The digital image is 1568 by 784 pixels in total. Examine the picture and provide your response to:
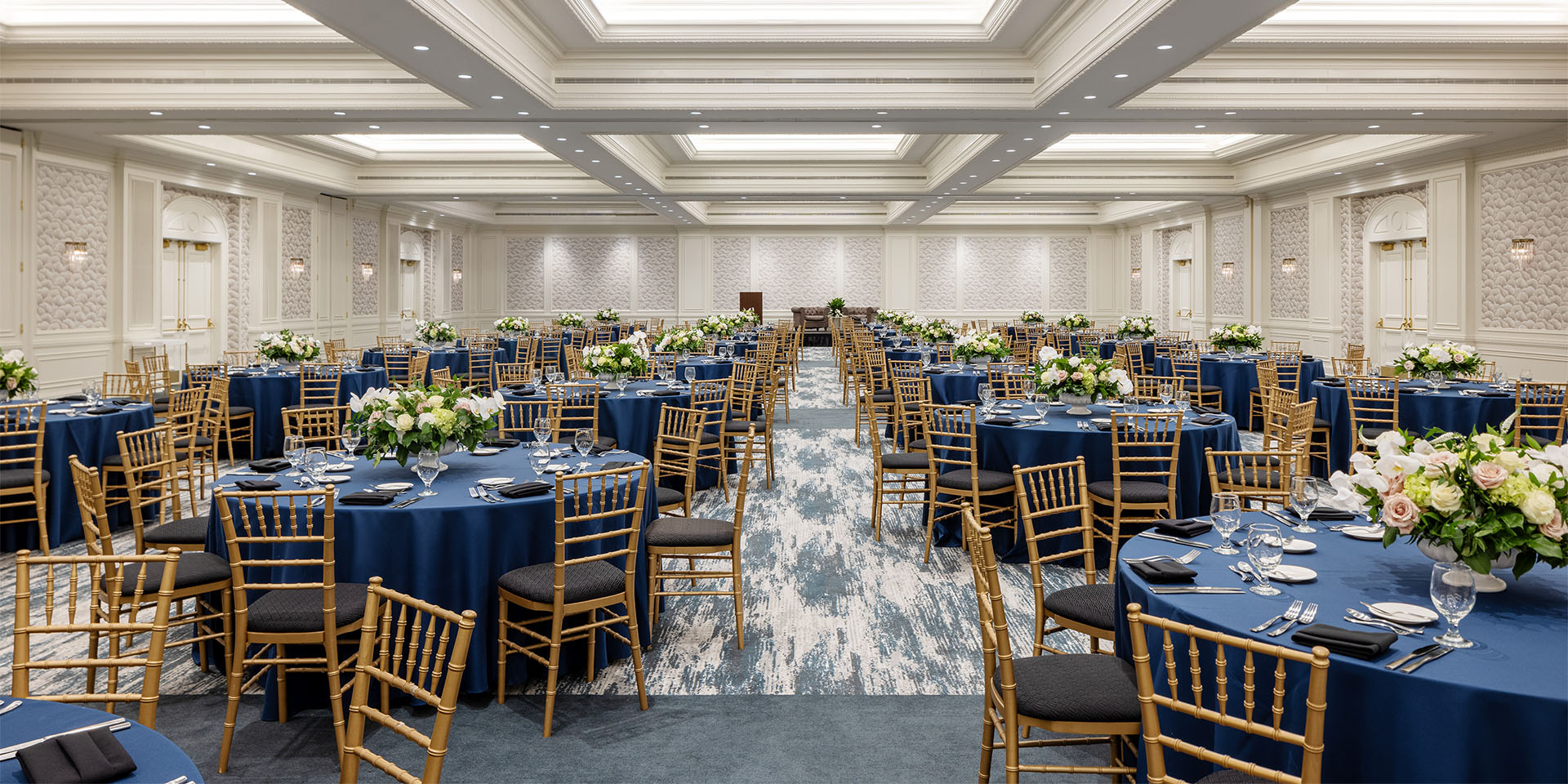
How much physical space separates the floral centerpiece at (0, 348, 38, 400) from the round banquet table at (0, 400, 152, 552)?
0.99 ft

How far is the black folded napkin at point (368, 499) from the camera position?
3.69 m

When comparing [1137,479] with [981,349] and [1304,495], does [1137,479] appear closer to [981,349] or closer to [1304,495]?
[1304,495]

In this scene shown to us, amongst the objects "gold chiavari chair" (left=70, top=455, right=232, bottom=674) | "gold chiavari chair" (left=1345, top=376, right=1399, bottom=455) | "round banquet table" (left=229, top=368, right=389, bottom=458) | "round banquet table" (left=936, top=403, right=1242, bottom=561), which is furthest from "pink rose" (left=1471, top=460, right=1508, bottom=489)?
"round banquet table" (left=229, top=368, right=389, bottom=458)

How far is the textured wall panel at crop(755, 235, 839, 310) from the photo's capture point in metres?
24.5

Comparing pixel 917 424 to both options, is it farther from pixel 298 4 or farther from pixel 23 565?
pixel 23 565

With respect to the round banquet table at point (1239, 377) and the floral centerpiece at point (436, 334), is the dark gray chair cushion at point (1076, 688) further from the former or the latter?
the floral centerpiece at point (436, 334)

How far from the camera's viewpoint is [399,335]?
18.9 m

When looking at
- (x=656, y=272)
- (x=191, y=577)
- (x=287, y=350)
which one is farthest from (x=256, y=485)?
(x=656, y=272)

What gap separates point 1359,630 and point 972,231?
73.6 ft

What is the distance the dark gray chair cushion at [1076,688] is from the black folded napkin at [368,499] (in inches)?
92.6

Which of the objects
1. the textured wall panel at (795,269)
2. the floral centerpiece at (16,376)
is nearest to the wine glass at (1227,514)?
the floral centerpiece at (16,376)

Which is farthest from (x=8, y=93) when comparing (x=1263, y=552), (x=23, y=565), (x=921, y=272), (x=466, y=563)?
(x=921, y=272)

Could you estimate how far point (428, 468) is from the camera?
408 cm

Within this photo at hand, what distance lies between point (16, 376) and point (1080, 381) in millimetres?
7266
